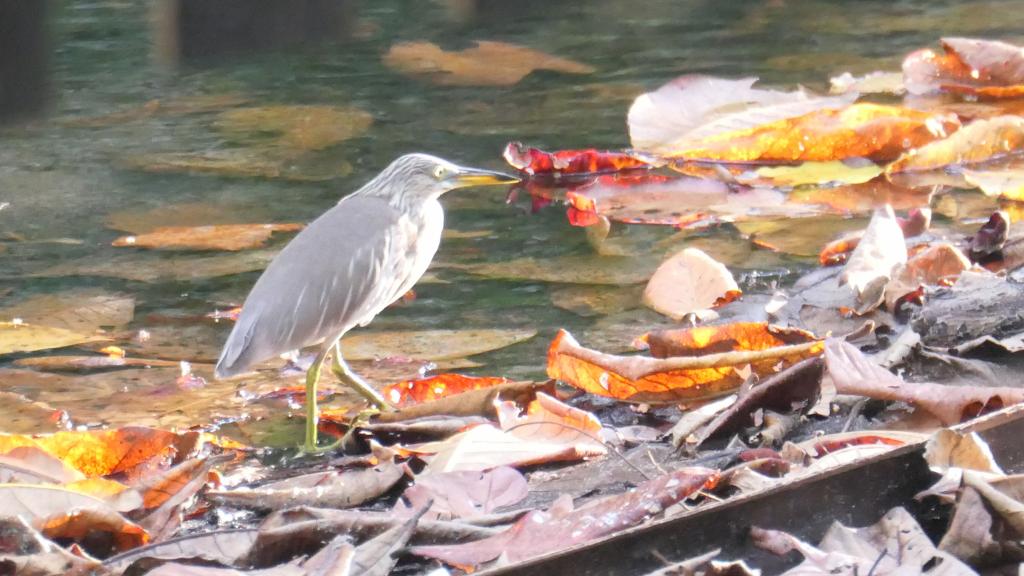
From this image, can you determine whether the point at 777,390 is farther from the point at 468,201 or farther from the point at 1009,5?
the point at 1009,5

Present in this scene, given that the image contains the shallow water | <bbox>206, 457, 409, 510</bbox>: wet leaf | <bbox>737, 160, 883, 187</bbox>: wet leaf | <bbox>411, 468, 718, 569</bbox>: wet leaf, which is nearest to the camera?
<bbox>411, 468, 718, 569</bbox>: wet leaf

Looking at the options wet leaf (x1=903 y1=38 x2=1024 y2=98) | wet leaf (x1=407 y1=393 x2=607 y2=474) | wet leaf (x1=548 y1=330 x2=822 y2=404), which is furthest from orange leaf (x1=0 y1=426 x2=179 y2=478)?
wet leaf (x1=903 y1=38 x2=1024 y2=98)

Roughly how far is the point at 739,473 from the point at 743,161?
3.92 m

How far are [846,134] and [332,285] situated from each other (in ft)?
9.89

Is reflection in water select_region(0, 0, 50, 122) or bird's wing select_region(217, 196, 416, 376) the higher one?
bird's wing select_region(217, 196, 416, 376)

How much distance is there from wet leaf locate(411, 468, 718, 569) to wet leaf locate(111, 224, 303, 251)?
3.15 m

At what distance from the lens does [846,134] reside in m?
6.21

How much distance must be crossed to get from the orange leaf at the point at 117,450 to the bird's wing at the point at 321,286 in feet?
1.40

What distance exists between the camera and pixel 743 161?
6.43m

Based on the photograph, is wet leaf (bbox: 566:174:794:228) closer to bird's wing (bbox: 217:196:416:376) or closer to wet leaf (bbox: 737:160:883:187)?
wet leaf (bbox: 737:160:883:187)

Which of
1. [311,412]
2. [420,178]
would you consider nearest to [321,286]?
[311,412]

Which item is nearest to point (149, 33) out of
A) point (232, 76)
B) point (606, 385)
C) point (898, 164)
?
point (232, 76)

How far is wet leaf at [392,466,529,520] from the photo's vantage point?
111 inches

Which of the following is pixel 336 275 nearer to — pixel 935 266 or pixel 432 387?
pixel 432 387
